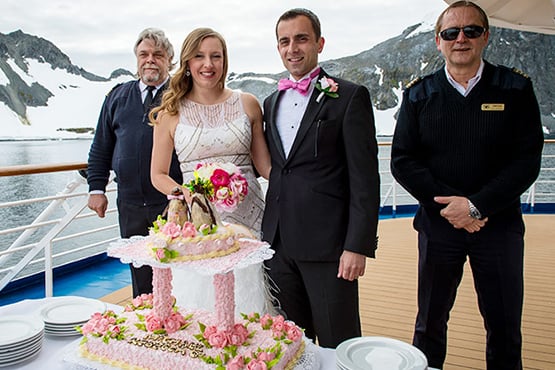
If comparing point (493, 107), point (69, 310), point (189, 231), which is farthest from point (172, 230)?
point (493, 107)

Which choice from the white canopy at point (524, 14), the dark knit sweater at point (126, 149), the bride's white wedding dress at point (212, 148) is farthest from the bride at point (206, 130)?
the white canopy at point (524, 14)

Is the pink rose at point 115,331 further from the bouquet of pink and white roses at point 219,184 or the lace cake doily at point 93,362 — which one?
the bouquet of pink and white roses at point 219,184

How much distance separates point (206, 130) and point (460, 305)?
2.27 metres

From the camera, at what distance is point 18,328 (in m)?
1.09

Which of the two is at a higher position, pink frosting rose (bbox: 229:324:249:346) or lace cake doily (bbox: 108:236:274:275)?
lace cake doily (bbox: 108:236:274:275)

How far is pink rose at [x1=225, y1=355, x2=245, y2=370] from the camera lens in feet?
2.75

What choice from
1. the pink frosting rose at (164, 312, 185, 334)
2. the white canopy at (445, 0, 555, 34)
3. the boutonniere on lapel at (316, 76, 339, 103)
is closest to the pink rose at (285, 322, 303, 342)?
the pink frosting rose at (164, 312, 185, 334)

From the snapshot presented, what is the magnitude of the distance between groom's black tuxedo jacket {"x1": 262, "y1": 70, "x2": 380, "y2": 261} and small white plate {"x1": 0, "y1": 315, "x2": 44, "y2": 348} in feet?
2.47

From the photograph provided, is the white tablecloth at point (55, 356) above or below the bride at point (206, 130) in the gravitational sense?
below

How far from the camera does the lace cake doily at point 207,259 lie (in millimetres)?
889

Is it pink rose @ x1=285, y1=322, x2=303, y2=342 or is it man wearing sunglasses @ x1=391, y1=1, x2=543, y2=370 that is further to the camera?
man wearing sunglasses @ x1=391, y1=1, x2=543, y2=370

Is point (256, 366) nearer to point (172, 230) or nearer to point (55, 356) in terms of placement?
point (172, 230)

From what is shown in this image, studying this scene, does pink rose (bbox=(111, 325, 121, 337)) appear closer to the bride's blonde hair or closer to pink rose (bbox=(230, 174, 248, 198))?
pink rose (bbox=(230, 174, 248, 198))

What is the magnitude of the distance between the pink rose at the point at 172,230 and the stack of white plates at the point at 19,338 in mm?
409
